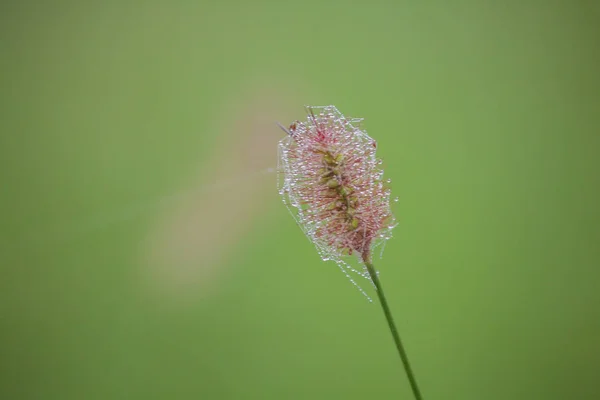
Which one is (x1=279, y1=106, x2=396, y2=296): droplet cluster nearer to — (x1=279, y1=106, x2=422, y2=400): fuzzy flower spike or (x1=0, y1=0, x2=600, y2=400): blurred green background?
(x1=279, y1=106, x2=422, y2=400): fuzzy flower spike

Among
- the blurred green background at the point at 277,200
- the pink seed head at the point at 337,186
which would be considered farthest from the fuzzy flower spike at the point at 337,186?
the blurred green background at the point at 277,200

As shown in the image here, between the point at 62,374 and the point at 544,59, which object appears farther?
the point at 544,59

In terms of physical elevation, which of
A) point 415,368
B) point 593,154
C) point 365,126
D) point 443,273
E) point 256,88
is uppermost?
point 256,88

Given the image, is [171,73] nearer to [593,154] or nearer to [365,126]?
[365,126]

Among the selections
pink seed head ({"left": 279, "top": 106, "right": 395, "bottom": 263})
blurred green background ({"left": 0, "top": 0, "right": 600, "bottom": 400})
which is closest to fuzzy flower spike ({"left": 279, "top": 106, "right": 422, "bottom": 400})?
pink seed head ({"left": 279, "top": 106, "right": 395, "bottom": 263})

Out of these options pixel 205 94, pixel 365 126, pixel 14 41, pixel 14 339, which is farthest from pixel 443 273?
pixel 14 41

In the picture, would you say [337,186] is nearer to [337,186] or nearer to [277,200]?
[337,186]
